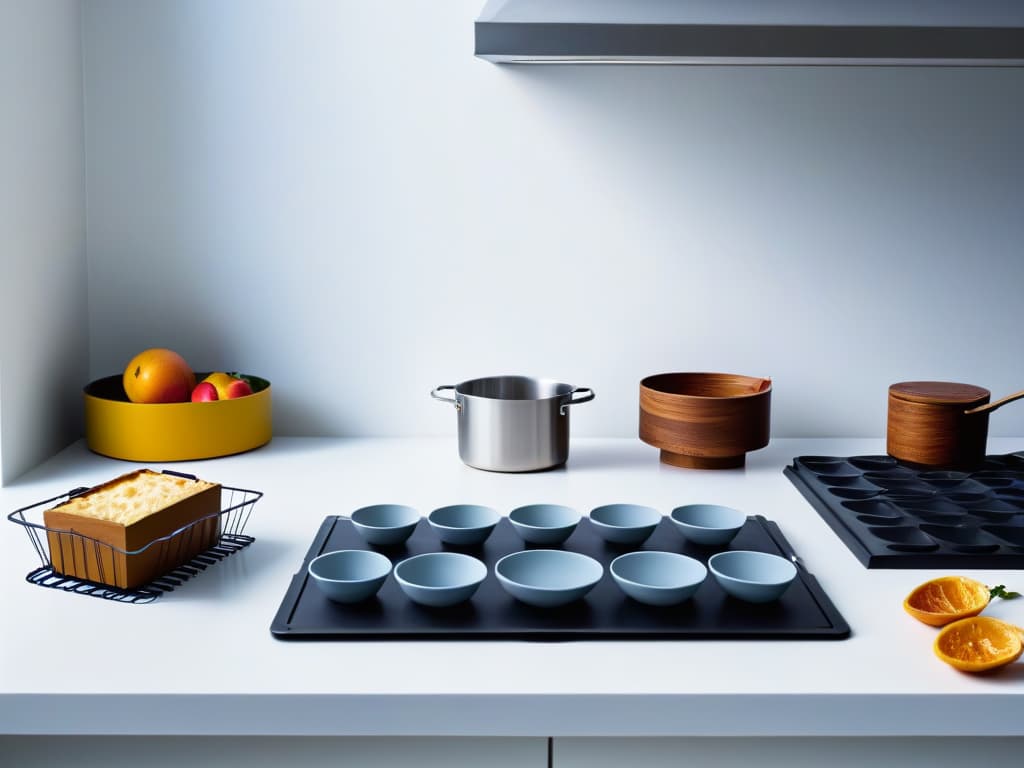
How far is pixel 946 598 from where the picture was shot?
3.50 feet

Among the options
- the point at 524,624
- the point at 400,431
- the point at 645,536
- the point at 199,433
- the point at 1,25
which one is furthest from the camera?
the point at 400,431

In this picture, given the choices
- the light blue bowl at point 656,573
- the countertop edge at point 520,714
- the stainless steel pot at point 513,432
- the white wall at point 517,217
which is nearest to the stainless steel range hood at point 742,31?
the white wall at point 517,217

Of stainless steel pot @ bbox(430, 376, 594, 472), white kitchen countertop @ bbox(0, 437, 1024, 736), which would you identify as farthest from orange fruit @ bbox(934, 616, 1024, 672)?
stainless steel pot @ bbox(430, 376, 594, 472)

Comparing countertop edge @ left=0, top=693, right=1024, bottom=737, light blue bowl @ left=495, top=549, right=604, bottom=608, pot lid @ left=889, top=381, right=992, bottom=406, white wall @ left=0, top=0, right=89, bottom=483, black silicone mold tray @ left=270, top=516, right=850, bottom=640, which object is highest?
white wall @ left=0, top=0, right=89, bottom=483

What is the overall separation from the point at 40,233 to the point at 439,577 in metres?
0.96

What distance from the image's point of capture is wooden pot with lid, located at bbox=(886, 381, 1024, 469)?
59.8 inches

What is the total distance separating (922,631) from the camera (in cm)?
99

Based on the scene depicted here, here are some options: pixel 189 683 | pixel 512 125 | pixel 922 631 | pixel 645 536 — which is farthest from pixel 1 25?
pixel 922 631

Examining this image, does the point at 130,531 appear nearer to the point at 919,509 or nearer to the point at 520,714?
the point at 520,714

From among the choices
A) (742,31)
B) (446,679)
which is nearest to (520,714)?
(446,679)

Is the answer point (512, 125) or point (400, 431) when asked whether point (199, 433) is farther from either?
point (512, 125)

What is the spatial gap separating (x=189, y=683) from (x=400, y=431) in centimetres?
96

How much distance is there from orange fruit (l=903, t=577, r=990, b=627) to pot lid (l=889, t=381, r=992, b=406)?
500 millimetres

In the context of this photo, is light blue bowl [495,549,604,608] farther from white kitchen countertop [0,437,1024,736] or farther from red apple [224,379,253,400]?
red apple [224,379,253,400]
